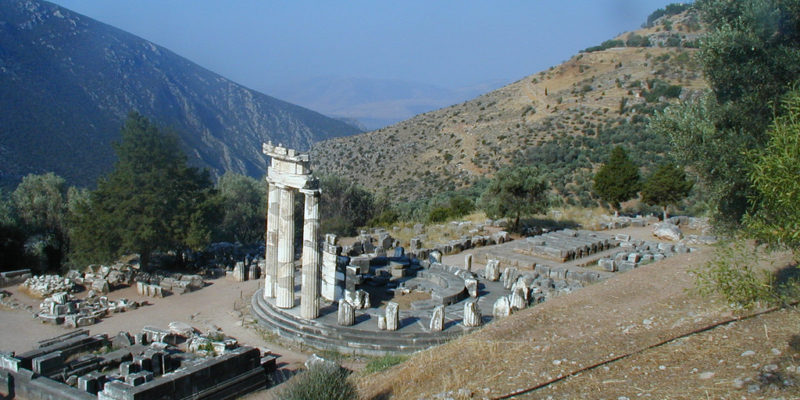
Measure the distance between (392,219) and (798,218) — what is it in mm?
29539

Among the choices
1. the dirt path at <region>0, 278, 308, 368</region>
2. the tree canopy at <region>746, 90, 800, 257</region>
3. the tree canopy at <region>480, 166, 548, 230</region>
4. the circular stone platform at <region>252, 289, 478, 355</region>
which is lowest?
the dirt path at <region>0, 278, 308, 368</region>

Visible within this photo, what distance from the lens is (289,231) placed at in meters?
16.6

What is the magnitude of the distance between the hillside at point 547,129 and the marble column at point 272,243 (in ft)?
97.4

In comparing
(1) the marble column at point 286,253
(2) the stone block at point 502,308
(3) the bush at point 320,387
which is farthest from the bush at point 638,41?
(3) the bush at point 320,387

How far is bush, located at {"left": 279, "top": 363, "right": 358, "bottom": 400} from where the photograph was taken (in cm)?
947

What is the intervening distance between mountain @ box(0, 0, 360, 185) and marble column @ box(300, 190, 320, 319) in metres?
23.0

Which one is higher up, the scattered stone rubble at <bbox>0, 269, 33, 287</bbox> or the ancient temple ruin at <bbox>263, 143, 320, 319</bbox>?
the ancient temple ruin at <bbox>263, 143, 320, 319</bbox>

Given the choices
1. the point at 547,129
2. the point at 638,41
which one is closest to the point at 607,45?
the point at 638,41

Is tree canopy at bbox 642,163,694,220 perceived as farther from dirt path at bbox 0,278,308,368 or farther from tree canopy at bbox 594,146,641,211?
dirt path at bbox 0,278,308,368

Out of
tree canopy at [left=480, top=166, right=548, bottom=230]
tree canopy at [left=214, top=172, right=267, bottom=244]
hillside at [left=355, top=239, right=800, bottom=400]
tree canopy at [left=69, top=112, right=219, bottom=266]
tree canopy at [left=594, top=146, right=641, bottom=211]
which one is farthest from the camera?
tree canopy at [left=594, top=146, right=641, bottom=211]

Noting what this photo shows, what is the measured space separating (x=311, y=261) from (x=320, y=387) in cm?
649

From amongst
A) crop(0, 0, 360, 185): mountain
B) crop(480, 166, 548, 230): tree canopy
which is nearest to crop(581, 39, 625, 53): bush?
crop(0, 0, 360, 185): mountain

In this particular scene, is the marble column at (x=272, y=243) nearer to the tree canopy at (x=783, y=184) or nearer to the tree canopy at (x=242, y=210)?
the tree canopy at (x=783, y=184)

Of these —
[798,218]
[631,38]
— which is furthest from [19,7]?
[631,38]
